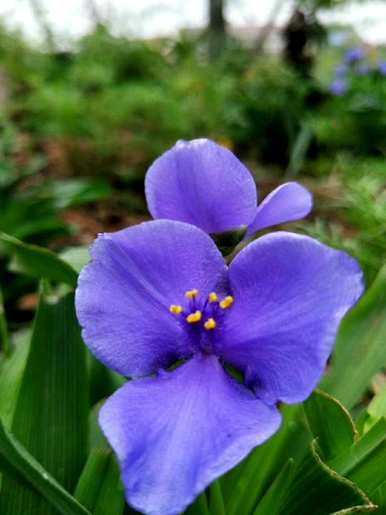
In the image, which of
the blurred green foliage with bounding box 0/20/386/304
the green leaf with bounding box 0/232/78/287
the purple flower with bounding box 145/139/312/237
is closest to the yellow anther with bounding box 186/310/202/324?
the purple flower with bounding box 145/139/312/237

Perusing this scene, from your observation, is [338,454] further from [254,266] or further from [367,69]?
[367,69]

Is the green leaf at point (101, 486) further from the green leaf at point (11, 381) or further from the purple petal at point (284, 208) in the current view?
the purple petal at point (284, 208)

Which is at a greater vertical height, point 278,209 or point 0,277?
point 278,209

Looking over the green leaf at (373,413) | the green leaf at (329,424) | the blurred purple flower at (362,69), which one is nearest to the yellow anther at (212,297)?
the green leaf at (329,424)

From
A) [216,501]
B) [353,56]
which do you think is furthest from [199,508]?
[353,56]

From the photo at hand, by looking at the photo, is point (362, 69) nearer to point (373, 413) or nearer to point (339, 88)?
point (339, 88)

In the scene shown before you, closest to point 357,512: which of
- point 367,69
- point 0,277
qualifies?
point 0,277
